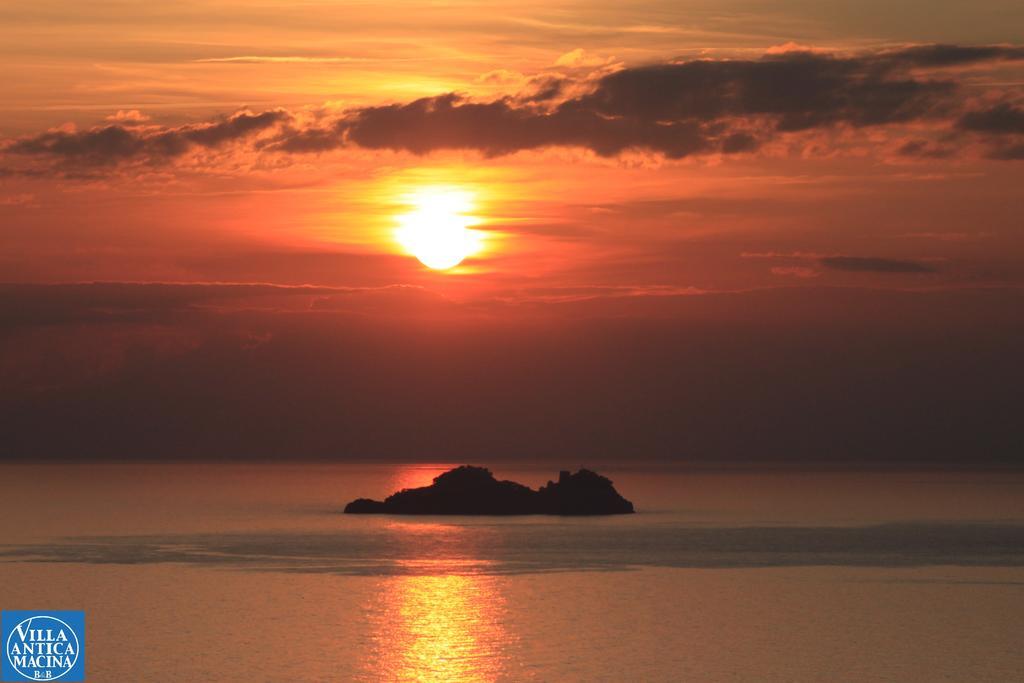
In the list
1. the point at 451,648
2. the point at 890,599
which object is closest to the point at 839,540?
the point at 890,599

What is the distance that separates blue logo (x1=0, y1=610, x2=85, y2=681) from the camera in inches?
2231

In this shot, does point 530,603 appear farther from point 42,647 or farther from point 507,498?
point 507,498

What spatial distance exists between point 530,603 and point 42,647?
33.0m

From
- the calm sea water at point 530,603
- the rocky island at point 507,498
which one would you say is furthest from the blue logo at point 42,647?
the rocky island at point 507,498

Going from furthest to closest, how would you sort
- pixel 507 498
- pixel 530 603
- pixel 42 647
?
1. pixel 507 498
2. pixel 530 603
3. pixel 42 647

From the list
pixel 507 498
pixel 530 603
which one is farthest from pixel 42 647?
pixel 507 498

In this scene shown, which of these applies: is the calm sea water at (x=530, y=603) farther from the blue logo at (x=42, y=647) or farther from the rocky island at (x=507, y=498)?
the rocky island at (x=507, y=498)

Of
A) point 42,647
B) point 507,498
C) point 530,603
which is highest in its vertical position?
point 507,498

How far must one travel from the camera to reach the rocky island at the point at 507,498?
635 ft

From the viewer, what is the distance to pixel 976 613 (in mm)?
83000

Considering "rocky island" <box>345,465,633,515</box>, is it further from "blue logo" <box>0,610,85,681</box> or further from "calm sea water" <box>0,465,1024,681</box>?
"blue logo" <box>0,610,85,681</box>

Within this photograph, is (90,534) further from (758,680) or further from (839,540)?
(758,680)

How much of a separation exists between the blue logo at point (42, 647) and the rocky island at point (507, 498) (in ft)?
408

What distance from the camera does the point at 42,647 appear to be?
60.4 meters
